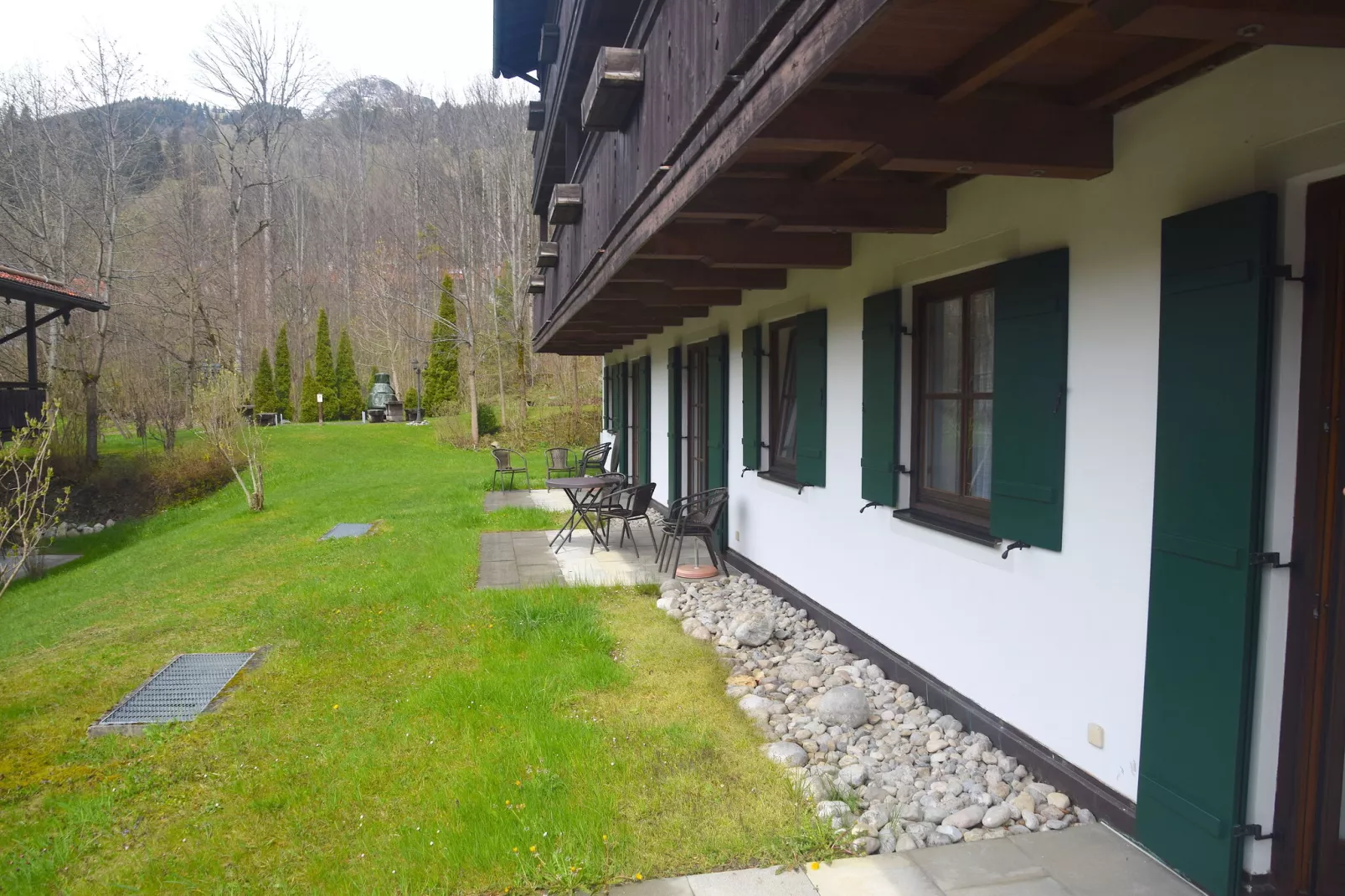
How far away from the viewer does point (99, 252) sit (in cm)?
2000

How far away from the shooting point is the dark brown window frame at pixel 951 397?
3818 millimetres

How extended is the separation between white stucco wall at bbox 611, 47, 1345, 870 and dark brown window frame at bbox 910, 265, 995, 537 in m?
0.08

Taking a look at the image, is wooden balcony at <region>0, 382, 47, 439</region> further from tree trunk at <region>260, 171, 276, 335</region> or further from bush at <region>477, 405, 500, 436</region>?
tree trunk at <region>260, 171, 276, 335</region>

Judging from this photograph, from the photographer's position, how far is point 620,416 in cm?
1495

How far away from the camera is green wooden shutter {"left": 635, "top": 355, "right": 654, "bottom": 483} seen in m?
11.9

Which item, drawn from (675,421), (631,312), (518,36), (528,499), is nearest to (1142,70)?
(631,312)

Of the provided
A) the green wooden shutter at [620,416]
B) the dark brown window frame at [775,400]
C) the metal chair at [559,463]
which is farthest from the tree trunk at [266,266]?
the dark brown window frame at [775,400]

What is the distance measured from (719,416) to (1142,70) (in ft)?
18.5

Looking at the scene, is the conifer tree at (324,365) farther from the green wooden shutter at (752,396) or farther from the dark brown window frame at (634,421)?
the green wooden shutter at (752,396)

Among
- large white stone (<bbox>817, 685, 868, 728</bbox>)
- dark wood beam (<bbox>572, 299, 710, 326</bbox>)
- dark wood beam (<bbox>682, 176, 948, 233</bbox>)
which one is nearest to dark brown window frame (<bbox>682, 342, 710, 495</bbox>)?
dark wood beam (<bbox>572, 299, 710, 326</bbox>)

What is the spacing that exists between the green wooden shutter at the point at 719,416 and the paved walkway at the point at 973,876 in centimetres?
509

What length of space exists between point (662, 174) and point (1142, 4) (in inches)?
91.3

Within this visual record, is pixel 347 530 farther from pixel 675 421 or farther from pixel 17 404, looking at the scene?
pixel 17 404

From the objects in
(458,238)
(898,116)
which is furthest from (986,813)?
(458,238)
